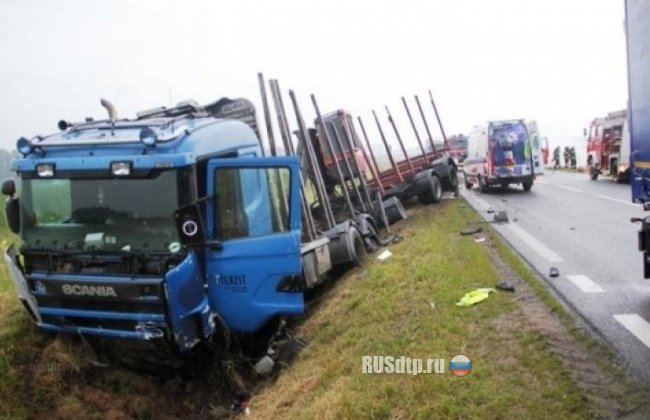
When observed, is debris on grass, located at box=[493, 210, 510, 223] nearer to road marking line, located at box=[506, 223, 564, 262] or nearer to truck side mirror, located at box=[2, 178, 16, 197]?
road marking line, located at box=[506, 223, 564, 262]

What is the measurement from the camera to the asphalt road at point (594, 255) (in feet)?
17.3

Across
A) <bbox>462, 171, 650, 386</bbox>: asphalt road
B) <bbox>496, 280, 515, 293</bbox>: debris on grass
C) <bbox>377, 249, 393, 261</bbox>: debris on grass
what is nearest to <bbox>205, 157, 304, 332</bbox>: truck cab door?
<bbox>496, 280, 515, 293</bbox>: debris on grass

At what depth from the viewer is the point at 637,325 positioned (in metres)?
5.35

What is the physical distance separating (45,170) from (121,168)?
0.78 metres

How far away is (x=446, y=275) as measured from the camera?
6.97 m

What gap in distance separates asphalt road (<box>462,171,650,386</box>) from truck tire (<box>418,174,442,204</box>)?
1.23 m

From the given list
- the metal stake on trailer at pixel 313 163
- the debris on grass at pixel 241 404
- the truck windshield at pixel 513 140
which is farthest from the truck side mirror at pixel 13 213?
the truck windshield at pixel 513 140

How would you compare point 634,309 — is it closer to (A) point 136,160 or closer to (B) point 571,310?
(B) point 571,310

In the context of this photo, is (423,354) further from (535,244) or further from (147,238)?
(535,244)

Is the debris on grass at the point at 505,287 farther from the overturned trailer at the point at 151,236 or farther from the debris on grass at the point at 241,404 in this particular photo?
the debris on grass at the point at 241,404

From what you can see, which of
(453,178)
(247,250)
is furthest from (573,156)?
(247,250)

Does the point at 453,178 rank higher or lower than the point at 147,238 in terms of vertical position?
lower

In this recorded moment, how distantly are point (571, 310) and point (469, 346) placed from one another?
67.3 inches

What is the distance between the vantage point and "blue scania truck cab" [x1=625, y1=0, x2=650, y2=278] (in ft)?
17.0
